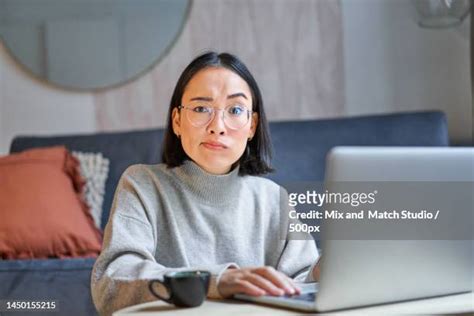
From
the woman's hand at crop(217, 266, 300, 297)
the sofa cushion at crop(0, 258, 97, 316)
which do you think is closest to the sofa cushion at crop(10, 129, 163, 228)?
the sofa cushion at crop(0, 258, 97, 316)

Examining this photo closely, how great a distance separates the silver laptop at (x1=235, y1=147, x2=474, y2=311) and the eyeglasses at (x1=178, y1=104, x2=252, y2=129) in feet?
0.67

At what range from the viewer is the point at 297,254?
3.39 feet

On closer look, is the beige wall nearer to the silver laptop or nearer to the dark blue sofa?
the dark blue sofa

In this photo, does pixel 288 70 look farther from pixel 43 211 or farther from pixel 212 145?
pixel 212 145

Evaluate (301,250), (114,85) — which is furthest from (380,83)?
(301,250)

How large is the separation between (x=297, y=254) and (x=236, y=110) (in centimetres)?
19

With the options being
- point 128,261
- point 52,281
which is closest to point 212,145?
point 128,261

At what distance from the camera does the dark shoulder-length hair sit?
3.26 feet

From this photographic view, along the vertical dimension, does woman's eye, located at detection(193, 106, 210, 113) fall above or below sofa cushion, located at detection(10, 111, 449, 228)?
above

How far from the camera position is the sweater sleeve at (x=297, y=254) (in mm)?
1032

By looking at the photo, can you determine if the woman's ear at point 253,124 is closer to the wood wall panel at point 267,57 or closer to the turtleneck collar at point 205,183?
the turtleneck collar at point 205,183

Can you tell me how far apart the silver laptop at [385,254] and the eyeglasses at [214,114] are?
20cm

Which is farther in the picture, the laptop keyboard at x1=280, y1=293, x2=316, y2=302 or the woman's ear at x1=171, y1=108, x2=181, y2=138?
the woman's ear at x1=171, y1=108, x2=181, y2=138

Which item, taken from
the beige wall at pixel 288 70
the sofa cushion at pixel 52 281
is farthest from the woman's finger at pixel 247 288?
the beige wall at pixel 288 70
